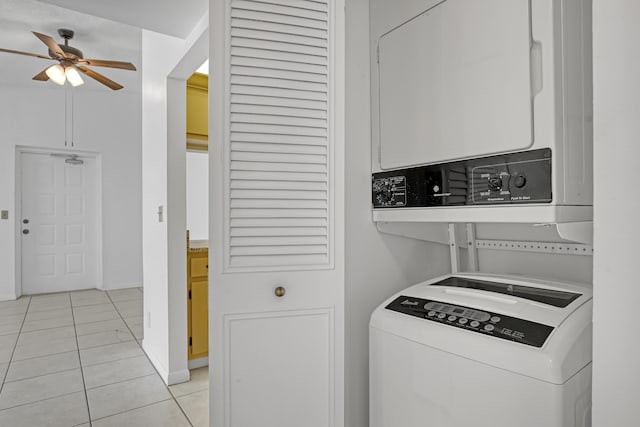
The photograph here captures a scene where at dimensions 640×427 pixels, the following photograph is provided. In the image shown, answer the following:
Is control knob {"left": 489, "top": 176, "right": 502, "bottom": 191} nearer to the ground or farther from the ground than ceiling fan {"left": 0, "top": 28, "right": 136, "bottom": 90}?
nearer to the ground

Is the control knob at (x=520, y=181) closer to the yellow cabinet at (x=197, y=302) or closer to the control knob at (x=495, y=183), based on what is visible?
the control knob at (x=495, y=183)

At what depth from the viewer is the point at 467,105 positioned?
1.17 meters

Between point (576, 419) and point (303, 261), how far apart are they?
2.80ft

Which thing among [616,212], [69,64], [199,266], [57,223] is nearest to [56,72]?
[69,64]

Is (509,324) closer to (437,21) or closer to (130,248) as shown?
(437,21)

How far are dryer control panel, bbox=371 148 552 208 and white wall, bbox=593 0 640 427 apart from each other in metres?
0.15

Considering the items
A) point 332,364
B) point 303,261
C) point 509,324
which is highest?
point 303,261

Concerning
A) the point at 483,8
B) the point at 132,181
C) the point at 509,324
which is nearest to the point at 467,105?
the point at 483,8

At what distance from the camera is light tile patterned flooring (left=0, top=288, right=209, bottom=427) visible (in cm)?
220

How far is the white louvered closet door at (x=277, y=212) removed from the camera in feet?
4.20

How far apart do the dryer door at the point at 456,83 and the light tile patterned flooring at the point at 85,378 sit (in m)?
1.89

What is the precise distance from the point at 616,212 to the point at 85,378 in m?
3.11

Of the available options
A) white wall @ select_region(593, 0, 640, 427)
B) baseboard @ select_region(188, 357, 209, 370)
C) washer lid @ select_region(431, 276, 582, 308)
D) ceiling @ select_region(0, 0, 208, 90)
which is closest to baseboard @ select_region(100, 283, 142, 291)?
ceiling @ select_region(0, 0, 208, 90)

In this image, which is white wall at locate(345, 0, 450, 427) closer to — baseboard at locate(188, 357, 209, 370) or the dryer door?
the dryer door
